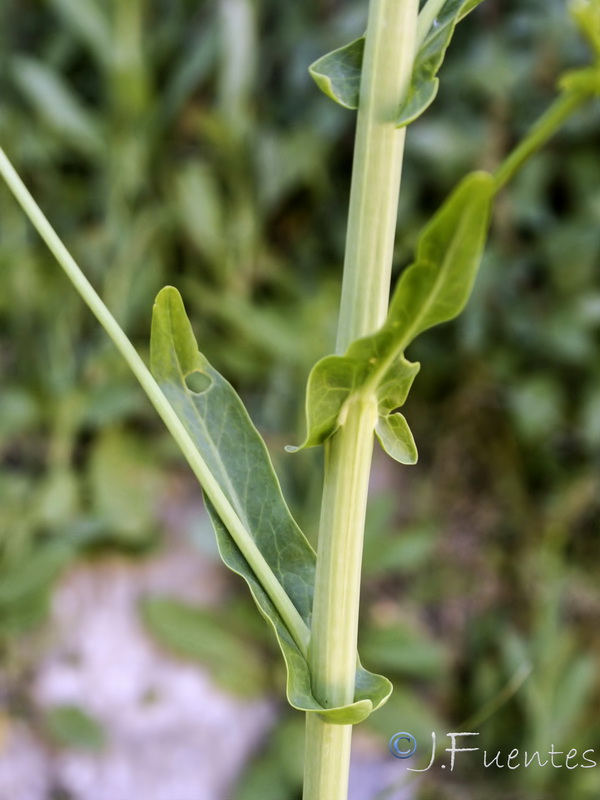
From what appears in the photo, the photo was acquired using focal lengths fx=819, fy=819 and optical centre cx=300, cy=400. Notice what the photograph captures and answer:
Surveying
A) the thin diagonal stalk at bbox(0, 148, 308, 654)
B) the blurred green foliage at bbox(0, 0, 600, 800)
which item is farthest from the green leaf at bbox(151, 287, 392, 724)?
the blurred green foliage at bbox(0, 0, 600, 800)

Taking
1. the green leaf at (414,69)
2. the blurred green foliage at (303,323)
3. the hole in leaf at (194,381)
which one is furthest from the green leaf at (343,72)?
the blurred green foliage at (303,323)

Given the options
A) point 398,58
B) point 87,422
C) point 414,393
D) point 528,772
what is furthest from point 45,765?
point 398,58

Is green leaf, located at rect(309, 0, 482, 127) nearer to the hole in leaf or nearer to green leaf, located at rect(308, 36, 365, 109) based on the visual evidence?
green leaf, located at rect(308, 36, 365, 109)

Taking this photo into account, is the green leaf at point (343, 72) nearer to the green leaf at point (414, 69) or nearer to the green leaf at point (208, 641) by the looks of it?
the green leaf at point (414, 69)

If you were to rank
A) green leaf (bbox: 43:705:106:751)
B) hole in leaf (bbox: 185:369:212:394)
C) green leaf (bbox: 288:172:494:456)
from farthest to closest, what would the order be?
green leaf (bbox: 43:705:106:751) < hole in leaf (bbox: 185:369:212:394) < green leaf (bbox: 288:172:494:456)

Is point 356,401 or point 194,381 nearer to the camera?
point 356,401

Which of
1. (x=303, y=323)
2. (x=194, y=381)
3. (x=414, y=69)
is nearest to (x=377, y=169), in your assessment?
(x=414, y=69)

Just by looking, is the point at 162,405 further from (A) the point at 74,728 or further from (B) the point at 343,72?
(A) the point at 74,728

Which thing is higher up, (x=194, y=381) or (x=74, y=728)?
Answer: (x=194, y=381)
